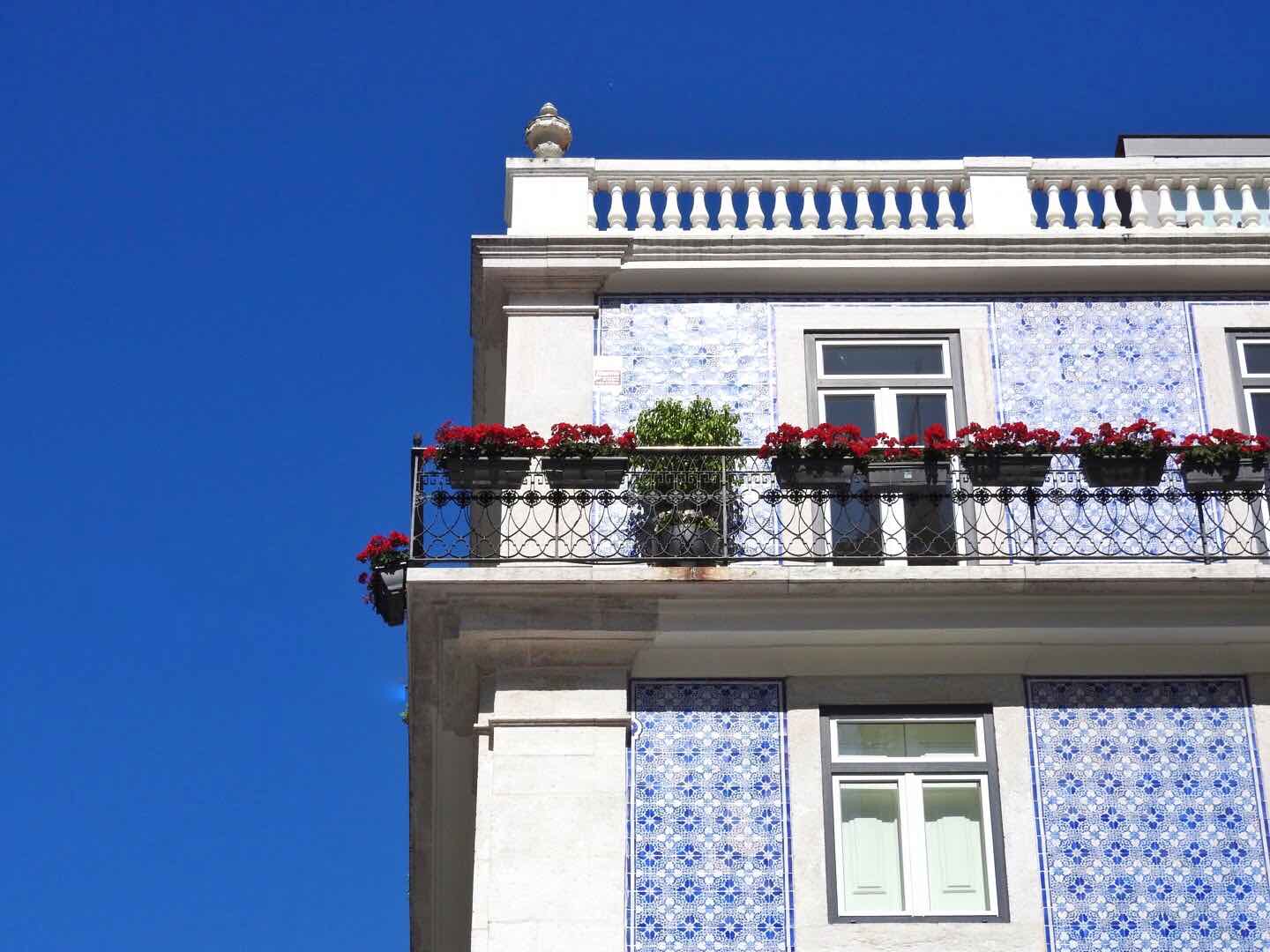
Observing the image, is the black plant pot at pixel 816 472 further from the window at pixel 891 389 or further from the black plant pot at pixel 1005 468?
the black plant pot at pixel 1005 468

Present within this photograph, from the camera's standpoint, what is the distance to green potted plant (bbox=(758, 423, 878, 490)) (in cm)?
1362

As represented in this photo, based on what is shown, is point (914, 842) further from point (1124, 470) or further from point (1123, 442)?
point (1123, 442)

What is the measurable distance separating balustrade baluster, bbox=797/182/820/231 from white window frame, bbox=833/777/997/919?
4051 millimetres

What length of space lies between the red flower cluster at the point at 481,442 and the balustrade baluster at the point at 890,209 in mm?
3209

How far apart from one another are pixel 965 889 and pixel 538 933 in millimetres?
2404

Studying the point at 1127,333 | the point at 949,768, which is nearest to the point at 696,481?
the point at 949,768

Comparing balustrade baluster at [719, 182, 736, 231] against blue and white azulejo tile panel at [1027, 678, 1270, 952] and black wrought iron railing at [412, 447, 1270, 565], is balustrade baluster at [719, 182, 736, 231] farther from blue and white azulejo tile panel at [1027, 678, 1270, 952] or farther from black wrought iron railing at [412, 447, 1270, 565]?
blue and white azulejo tile panel at [1027, 678, 1270, 952]

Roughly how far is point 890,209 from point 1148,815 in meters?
4.71

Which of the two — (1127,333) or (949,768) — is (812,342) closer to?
(1127,333)

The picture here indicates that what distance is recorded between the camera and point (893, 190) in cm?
1570

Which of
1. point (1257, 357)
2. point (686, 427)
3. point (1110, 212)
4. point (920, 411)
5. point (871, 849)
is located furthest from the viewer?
point (1110, 212)

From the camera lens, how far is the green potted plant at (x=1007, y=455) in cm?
1365

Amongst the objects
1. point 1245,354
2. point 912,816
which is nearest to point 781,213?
point 1245,354

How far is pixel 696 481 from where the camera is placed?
13.9 m
